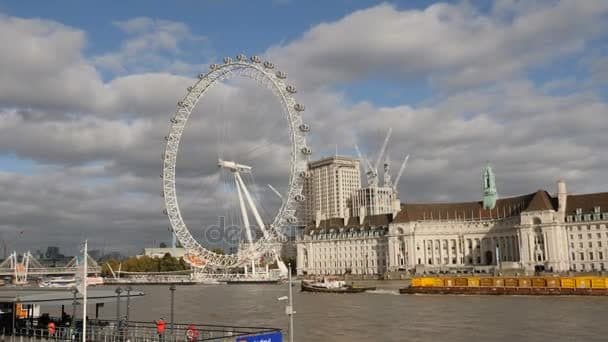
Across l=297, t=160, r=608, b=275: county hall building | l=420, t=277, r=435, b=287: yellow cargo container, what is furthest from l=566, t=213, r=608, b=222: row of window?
l=420, t=277, r=435, b=287: yellow cargo container

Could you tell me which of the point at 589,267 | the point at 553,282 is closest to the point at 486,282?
the point at 553,282

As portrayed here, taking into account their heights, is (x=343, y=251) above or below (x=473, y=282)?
above

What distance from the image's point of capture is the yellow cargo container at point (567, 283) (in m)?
74.3

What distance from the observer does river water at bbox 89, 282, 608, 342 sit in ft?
130

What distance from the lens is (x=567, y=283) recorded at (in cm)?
Answer: 7500

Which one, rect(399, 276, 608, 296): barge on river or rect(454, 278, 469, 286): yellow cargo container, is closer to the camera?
rect(399, 276, 608, 296): barge on river

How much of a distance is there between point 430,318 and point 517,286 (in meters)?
32.7

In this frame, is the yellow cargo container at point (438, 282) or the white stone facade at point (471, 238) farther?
the white stone facade at point (471, 238)

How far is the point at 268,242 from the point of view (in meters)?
114

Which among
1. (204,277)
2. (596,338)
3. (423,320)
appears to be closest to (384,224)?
(204,277)

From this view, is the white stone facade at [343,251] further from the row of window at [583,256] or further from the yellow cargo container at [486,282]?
the yellow cargo container at [486,282]

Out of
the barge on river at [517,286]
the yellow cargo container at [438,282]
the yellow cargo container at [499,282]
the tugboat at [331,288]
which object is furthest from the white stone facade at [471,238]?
the yellow cargo container at [499,282]

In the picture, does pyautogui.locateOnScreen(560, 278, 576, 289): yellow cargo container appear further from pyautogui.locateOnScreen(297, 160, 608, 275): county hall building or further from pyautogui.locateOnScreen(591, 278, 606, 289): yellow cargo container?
pyautogui.locateOnScreen(297, 160, 608, 275): county hall building

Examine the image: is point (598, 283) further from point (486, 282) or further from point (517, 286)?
point (486, 282)
